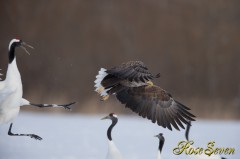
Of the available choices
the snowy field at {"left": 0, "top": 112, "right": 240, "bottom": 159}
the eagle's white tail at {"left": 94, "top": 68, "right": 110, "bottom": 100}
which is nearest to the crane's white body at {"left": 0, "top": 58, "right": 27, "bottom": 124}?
the snowy field at {"left": 0, "top": 112, "right": 240, "bottom": 159}

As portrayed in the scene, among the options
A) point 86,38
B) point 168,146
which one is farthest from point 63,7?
point 168,146

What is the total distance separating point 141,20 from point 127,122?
75cm

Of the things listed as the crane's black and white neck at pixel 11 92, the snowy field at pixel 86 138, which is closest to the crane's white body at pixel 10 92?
the crane's black and white neck at pixel 11 92

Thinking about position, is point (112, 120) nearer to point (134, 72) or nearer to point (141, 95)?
point (141, 95)

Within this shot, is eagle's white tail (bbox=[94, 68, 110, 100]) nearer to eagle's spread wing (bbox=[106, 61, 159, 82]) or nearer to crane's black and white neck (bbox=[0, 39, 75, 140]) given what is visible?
eagle's spread wing (bbox=[106, 61, 159, 82])

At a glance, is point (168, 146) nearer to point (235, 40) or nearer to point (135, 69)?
point (135, 69)

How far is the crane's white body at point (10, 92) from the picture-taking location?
2.79 m

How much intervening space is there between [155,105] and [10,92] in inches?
30.2

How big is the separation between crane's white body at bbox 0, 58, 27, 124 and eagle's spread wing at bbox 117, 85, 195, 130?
549 mm

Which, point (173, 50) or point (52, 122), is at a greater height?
point (173, 50)

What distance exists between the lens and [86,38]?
3396 millimetres

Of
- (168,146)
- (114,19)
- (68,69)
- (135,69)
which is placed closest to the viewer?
(135,69)

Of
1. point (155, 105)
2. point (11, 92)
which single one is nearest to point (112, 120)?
point (155, 105)

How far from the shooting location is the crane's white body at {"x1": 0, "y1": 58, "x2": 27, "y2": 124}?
9.15ft
